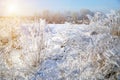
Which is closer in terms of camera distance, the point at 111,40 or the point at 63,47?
the point at 111,40

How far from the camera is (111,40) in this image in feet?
10.9

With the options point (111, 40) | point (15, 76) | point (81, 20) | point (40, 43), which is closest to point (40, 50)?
point (40, 43)

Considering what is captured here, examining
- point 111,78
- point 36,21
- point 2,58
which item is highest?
point 36,21

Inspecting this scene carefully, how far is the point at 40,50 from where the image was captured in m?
3.35

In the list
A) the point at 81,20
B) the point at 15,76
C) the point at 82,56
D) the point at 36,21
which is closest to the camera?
the point at 15,76

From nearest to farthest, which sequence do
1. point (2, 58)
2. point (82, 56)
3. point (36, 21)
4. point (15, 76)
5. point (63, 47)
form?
point (15, 76)
point (2, 58)
point (82, 56)
point (36, 21)
point (63, 47)

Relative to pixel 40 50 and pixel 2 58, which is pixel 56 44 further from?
pixel 2 58

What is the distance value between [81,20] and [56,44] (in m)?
1.89

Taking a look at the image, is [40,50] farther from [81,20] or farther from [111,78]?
[81,20]

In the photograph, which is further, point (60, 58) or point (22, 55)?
point (60, 58)

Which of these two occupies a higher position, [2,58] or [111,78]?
[2,58]

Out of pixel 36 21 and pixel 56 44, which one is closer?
pixel 36 21

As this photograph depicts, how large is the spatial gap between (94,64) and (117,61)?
28 centimetres

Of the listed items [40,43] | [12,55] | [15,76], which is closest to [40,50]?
[40,43]
